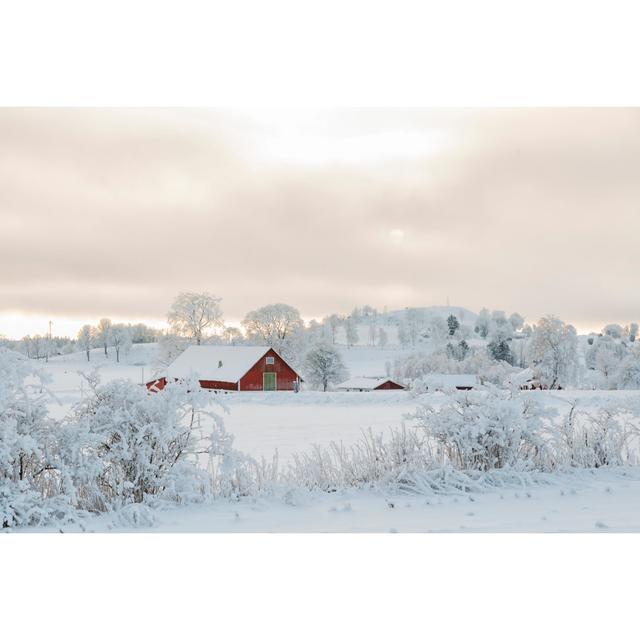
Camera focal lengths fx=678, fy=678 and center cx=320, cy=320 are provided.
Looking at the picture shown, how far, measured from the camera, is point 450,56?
17.2 ft

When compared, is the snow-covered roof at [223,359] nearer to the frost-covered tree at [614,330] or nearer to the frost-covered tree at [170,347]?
the frost-covered tree at [170,347]

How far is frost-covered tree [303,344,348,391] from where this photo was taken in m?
25.3

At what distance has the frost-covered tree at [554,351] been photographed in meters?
18.5

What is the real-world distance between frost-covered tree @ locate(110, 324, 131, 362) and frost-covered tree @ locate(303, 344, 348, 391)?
15.0m

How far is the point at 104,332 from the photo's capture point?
8852 mm

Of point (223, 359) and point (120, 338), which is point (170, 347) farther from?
point (120, 338)

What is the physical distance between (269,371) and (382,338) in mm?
3852

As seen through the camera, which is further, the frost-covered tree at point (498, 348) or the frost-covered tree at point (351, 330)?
the frost-covered tree at point (498, 348)

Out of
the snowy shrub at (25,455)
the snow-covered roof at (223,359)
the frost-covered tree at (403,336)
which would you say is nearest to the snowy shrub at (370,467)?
the snowy shrub at (25,455)

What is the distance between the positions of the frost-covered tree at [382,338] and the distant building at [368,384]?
137cm

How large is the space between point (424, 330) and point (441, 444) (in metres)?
16.1

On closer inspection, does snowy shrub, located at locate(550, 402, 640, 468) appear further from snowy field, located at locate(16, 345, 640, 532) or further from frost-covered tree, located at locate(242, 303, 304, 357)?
frost-covered tree, located at locate(242, 303, 304, 357)
